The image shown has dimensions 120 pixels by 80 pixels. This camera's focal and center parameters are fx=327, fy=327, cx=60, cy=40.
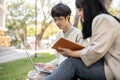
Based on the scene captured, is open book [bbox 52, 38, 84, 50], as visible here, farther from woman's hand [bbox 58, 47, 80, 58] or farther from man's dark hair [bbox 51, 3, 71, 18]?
man's dark hair [bbox 51, 3, 71, 18]

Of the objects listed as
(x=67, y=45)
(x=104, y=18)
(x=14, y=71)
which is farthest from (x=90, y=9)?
(x=14, y=71)

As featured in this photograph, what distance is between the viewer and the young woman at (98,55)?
7.66 ft

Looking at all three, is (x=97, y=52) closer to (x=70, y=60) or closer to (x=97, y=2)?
(x=70, y=60)

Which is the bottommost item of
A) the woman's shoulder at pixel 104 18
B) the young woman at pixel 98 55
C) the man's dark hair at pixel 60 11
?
the young woman at pixel 98 55

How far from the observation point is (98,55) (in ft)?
7.70

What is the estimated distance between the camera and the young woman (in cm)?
234

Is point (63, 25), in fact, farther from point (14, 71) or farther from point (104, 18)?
point (14, 71)

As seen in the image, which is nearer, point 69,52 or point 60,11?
point 69,52

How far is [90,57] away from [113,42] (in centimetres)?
20

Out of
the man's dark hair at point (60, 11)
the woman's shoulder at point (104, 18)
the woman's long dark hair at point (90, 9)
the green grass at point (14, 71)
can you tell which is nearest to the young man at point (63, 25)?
the man's dark hair at point (60, 11)

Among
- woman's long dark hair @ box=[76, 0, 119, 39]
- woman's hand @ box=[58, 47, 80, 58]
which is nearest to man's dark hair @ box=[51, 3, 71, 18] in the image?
woman's long dark hair @ box=[76, 0, 119, 39]

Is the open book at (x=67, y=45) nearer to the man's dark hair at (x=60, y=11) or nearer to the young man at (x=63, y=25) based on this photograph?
the young man at (x=63, y=25)

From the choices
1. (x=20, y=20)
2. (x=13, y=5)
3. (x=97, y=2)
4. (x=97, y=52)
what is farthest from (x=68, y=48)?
(x=20, y=20)

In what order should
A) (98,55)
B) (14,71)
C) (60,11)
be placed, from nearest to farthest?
(98,55) < (60,11) < (14,71)
